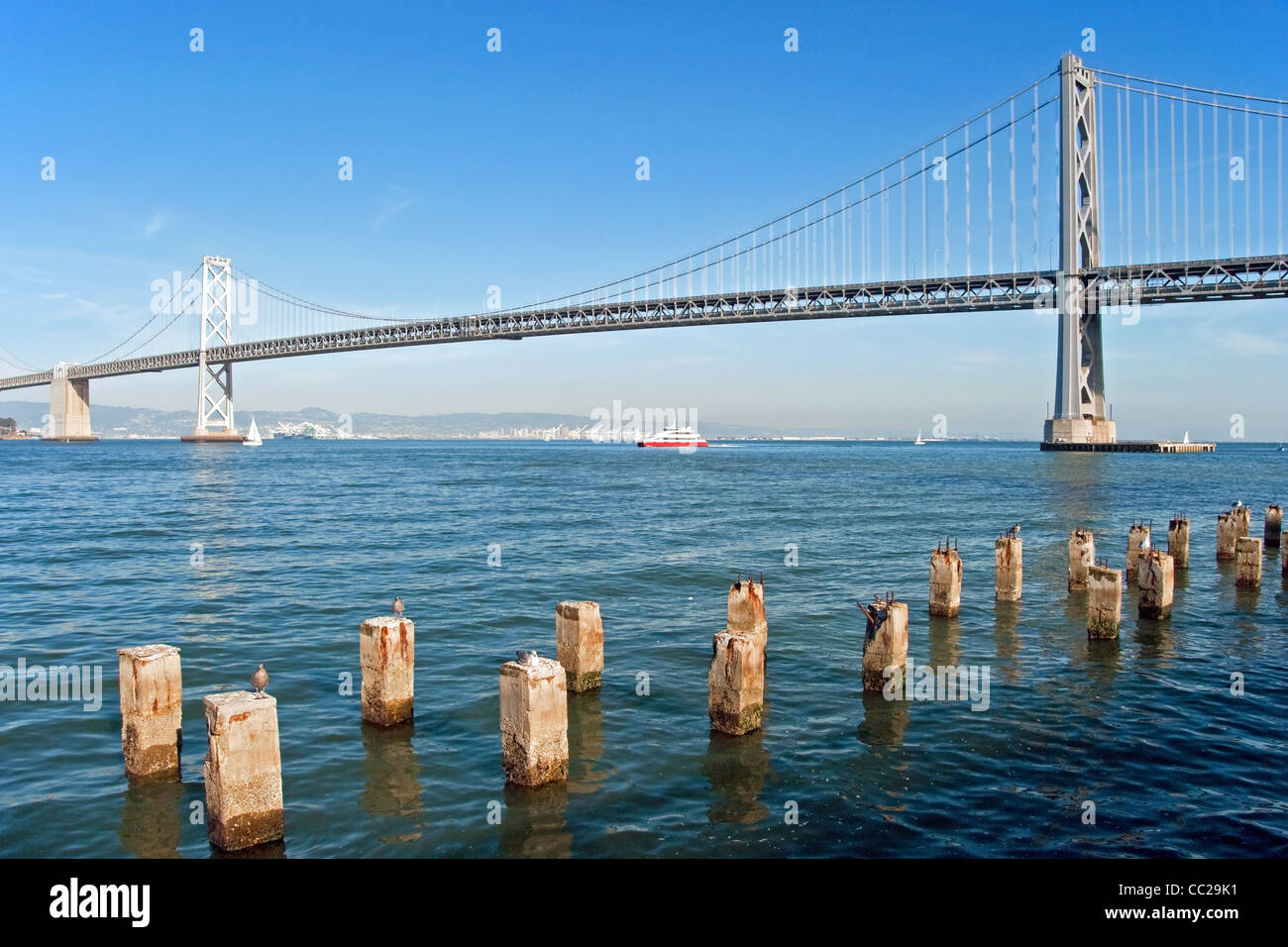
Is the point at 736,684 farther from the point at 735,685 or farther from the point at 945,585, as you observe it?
the point at 945,585

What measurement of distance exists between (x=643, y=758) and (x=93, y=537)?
21325 millimetres

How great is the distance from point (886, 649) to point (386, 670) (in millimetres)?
5387

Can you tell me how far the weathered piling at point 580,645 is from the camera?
33.4 feet

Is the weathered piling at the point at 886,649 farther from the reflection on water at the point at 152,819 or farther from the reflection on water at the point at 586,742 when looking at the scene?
the reflection on water at the point at 152,819

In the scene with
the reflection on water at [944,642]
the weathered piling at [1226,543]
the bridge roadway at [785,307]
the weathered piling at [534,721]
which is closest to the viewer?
the weathered piling at [534,721]

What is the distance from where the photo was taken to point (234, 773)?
6.34m

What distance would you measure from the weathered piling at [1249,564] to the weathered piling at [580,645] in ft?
43.5

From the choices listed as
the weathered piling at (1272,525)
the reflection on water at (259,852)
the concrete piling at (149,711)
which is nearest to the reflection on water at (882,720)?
the reflection on water at (259,852)

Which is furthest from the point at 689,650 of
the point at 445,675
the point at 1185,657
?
the point at 1185,657

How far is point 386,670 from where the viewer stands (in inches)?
345

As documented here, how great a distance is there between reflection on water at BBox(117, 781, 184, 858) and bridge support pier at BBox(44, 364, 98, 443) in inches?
4712

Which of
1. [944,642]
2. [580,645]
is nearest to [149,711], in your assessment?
[580,645]

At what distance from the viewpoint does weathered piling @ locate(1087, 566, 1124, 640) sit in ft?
41.3

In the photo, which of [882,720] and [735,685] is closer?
[735,685]
